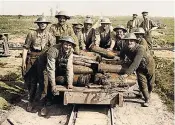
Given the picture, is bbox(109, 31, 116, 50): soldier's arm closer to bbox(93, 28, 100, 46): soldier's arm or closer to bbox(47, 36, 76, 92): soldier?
bbox(93, 28, 100, 46): soldier's arm

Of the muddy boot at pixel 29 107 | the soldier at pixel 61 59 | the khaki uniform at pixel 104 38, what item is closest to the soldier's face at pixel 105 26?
the khaki uniform at pixel 104 38

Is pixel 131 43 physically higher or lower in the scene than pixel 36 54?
higher

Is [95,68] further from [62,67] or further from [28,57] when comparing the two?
[28,57]

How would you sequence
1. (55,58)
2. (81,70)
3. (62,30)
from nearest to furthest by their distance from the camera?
(55,58)
(81,70)
(62,30)

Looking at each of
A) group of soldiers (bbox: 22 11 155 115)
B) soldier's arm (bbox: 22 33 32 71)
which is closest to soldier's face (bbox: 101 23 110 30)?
group of soldiers (bbox: 22 11 155 115)

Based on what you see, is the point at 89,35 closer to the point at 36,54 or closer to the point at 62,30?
the point at 62,30

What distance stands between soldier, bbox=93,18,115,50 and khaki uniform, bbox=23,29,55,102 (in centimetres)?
292

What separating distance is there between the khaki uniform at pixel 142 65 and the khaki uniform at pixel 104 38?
2184 millimetres

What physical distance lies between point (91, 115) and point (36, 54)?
6.65 ft

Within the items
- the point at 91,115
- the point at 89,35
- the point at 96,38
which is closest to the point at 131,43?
the point at 91,115

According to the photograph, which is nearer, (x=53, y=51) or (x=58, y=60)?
(x=53, y=51)

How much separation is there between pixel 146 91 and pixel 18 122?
3357 millimetres

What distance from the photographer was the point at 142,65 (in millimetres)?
8445

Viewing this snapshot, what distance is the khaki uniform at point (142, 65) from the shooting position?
26.5 ft
